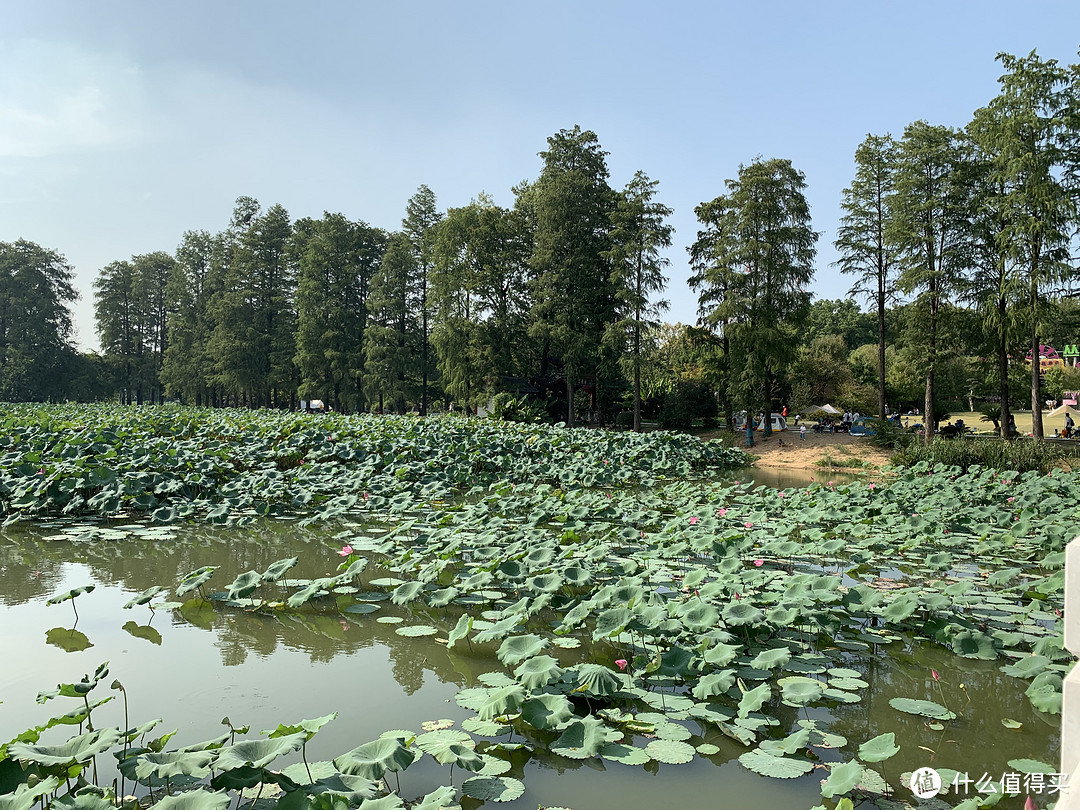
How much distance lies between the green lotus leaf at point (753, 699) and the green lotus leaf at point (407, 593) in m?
2.15

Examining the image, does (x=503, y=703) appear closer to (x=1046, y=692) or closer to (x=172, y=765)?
(x=172, y=765)

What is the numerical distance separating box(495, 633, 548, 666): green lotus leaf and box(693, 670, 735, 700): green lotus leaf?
2.43 feet

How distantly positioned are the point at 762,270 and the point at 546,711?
22.1 meters

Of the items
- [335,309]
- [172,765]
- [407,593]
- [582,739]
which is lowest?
[582,739]

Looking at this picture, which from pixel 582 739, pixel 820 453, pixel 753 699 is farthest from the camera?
pixel 820 453

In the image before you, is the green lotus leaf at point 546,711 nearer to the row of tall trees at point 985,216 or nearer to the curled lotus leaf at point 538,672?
the curled lotus leaf at point 538,672

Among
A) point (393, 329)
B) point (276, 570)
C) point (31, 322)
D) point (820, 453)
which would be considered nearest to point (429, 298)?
point (393, 329)

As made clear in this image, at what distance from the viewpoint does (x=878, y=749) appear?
228 centimetres

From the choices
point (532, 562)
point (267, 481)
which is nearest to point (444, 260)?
point (267, 481)

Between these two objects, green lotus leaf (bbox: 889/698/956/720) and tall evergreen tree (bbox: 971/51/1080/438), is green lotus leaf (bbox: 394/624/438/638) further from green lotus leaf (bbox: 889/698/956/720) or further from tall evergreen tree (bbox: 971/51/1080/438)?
tall evergreen tree (bbox: 971/51/1080/438)

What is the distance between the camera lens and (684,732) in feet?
9.03

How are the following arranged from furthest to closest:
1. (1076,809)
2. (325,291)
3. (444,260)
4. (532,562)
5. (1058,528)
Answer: (325,291), (444,260), (1058,528), (532,562), (1076,809)

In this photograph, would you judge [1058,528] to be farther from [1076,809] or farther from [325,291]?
[325,291]

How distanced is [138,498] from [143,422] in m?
7.98
